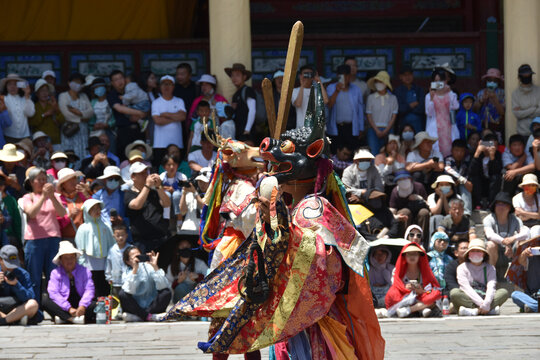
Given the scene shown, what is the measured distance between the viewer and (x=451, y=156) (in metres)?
14.5

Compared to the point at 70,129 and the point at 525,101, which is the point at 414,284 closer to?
the point at 525,101

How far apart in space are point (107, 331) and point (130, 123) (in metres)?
4.61

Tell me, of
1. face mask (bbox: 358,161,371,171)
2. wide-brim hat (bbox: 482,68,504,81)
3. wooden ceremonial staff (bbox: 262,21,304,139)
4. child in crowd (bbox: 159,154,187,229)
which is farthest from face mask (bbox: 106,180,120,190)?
wooden ceremonial staff (bbox: 262,21,304,139)

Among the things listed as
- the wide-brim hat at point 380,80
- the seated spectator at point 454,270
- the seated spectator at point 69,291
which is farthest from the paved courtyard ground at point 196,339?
the wide-brim hat at point 380,80

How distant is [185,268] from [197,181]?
3.80ft

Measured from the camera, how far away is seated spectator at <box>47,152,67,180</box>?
1378 centimetres

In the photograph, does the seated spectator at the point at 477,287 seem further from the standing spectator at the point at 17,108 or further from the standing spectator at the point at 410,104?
the standing spectator at the point at 17,108

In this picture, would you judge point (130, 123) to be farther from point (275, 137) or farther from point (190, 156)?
point (275, 137)

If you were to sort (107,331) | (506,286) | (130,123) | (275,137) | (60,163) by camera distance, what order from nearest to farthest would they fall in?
1. (275,137)
2. (107,331)
3. (506,286)
4. (60,163)
5. (130,123)

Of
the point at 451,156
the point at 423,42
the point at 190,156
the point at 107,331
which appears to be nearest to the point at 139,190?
the point at 190,156

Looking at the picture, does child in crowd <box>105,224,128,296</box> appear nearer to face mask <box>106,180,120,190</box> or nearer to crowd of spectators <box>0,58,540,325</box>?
crowd of spectators <box>0,58,540,325</box>

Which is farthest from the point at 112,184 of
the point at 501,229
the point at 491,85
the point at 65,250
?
the point at 491,85

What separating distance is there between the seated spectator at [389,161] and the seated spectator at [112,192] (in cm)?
332

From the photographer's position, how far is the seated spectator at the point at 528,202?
13234mm
